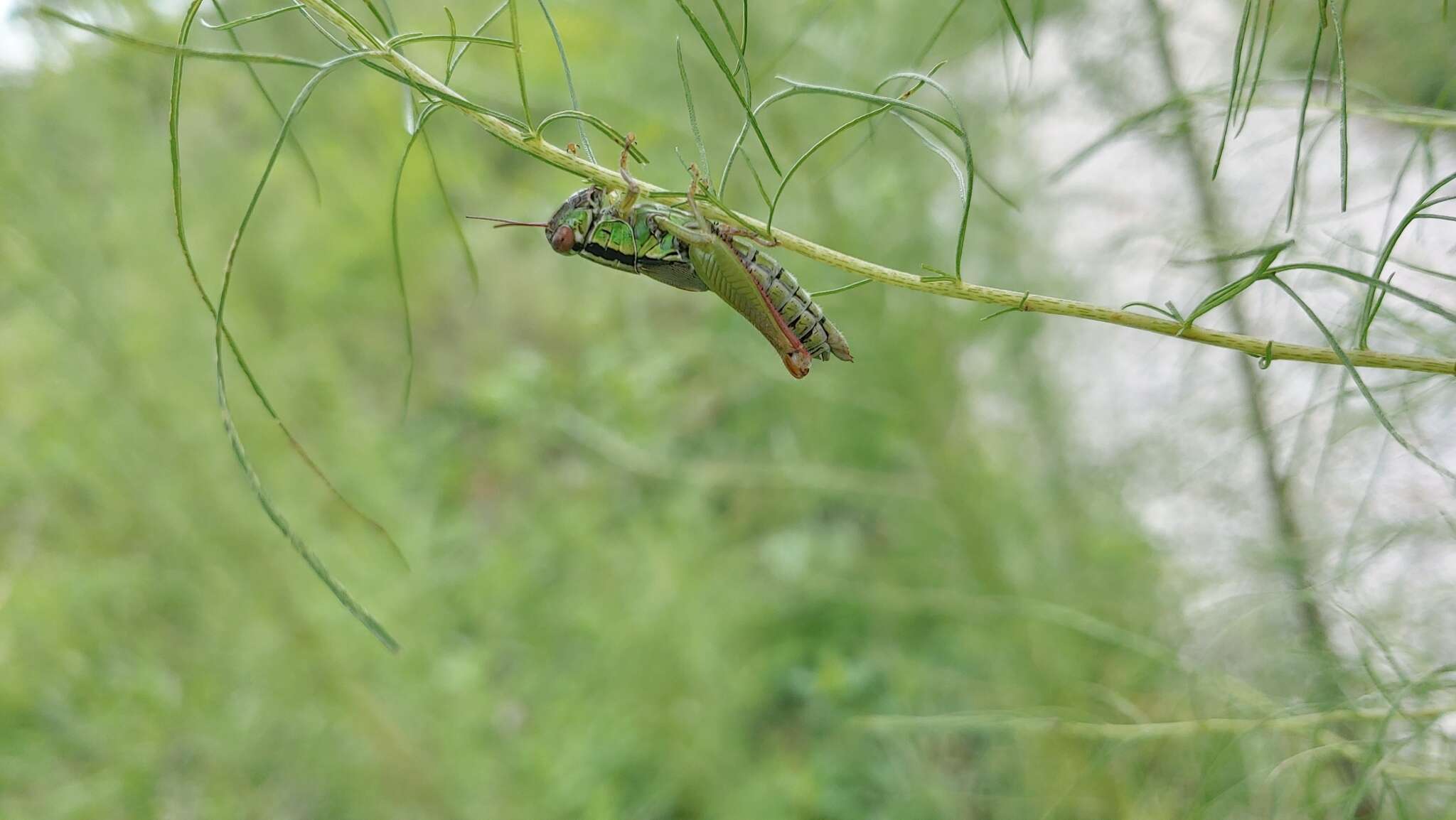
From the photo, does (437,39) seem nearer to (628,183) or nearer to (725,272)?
(628,183)

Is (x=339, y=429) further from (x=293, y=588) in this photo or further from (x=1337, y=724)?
(x=1337, y=724)

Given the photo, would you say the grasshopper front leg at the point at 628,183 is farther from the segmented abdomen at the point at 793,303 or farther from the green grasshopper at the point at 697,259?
the segmented abdomen at the point at 793,303

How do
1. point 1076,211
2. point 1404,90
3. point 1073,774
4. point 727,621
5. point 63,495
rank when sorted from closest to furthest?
1. point 1404,90
2. point 1073,774
3. point 63,495
4. point 1076,211
5. point 727,621

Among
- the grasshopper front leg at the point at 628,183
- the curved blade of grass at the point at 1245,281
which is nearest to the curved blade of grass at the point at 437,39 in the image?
the grasshopper front leg at the point at 628,183

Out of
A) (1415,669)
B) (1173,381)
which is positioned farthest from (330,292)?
(1415,669)

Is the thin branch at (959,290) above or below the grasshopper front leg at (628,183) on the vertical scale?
below

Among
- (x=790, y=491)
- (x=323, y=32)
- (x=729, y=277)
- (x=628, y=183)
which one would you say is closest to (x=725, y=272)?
(x=729, y=277)

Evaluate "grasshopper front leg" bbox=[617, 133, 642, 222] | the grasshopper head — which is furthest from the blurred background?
"grasshopper front leg" bbox=[617, 133, 642, 222]
